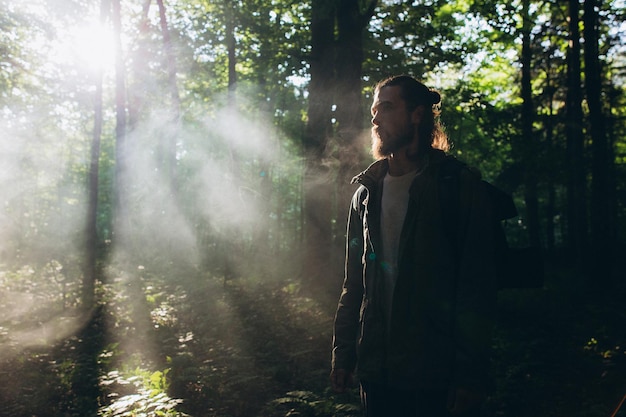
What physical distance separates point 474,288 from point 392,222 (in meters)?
0.61

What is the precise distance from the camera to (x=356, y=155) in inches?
407

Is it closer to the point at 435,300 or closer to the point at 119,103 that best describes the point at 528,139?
the point at 435,300

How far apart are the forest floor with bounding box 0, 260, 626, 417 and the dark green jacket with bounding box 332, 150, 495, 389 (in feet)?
11.6

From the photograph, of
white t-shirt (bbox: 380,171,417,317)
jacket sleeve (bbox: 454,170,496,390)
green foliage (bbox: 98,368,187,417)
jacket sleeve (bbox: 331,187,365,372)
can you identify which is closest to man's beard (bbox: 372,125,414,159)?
white t-shirt (bbox: 380,171,417,317)

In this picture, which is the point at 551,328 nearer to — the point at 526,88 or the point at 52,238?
the point at 526,88

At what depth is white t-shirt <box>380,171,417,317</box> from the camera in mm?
2516

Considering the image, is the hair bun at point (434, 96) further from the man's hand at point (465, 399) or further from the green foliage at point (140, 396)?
the green foliage at point (140, 396)

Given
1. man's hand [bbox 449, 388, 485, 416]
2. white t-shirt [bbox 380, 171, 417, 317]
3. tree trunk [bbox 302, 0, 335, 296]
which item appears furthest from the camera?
tree trunk [bbox 302, 0, 335, 296]

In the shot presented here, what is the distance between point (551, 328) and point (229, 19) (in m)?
12.2

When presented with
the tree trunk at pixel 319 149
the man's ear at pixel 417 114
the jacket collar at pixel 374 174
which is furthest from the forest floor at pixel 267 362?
the man's ear at pixel 417 114

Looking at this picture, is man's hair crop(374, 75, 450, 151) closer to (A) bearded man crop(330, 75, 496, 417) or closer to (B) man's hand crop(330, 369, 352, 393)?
(A) bearded man crop(330, 75, 496, 417)

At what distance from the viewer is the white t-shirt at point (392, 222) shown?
2.52 metres

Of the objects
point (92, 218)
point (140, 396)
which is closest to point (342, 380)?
point (140, 396)

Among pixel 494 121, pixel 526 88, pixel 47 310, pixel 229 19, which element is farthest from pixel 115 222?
pixel 526 88
